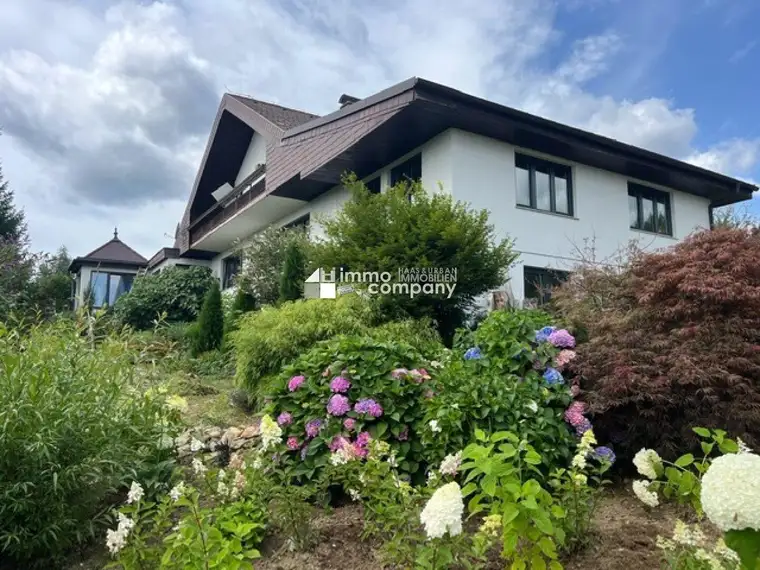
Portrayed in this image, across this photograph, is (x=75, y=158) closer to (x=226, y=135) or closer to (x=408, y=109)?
(x=226, y=135)

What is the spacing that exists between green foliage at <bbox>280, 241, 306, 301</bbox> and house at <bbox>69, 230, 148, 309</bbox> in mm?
18408

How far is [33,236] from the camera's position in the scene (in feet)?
69.9

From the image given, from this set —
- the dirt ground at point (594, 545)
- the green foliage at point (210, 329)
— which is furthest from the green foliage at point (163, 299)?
the dirt ground at point (594, 545)

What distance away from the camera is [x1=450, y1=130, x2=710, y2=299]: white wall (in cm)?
1041

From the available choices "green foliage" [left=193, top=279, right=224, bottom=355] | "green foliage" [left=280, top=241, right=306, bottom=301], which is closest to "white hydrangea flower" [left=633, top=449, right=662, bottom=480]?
"green foliage" [left=280, top=241, right=306, bottom=301]

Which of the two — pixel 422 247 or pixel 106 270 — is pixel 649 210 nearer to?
pixel 422 247

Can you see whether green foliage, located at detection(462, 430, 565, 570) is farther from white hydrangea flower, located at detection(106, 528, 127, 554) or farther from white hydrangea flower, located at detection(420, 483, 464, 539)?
white hydrangea flower, located at detection(106, 528, 127, 554)

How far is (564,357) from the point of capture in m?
3.99

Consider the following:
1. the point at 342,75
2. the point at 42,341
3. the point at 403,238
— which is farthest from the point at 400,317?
the point at 342,75

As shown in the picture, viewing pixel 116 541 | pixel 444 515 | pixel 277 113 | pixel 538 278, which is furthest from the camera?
pixel 277 113

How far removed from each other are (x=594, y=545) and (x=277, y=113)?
52.3 feet

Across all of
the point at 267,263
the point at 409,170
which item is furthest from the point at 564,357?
the point at 267,263

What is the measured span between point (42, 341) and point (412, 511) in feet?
10.8

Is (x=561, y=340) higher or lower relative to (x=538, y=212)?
lower
